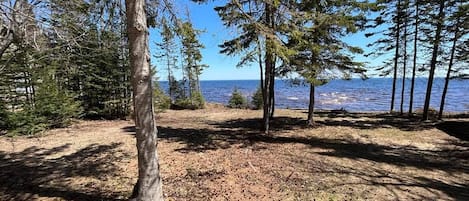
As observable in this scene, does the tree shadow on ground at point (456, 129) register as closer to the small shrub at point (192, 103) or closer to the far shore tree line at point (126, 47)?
the far shore tree line at point (126, 47)

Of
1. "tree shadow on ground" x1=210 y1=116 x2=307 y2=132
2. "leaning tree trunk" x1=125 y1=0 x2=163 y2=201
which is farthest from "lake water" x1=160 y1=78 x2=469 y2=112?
"leaning tree trunk" x1=125 y1=0 x2=163 y2=201

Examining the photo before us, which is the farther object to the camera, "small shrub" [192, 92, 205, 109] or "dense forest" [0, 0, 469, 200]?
"small shrub" [192, 92, 205, 109]

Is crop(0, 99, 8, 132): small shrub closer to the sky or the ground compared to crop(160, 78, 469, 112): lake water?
closer to the sky

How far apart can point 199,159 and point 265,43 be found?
331cm

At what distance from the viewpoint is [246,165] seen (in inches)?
258

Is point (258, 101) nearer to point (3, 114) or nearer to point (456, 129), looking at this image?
point (456, 129)

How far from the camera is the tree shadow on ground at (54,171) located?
15.9 feet

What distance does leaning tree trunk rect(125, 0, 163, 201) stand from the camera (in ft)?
12.5

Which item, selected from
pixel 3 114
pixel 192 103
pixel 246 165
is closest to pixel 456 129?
pixel 246 165

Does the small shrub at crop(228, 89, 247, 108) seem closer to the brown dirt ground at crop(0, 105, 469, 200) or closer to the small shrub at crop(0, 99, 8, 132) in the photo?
the brown dirt ground at crop(0, 105, 469, 200)

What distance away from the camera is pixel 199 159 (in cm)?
703

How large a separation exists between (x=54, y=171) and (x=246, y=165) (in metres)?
4.23

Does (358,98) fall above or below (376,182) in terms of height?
below

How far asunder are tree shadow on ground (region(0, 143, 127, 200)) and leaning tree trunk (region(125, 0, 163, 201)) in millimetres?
989
